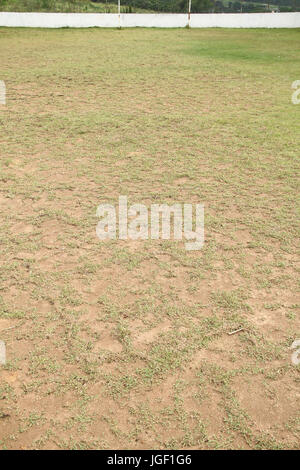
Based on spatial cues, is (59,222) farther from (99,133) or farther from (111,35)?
(111,35)

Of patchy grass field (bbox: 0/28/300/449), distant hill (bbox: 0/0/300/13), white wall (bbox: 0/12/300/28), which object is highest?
distant hill (bbox: 0/0/300/13)

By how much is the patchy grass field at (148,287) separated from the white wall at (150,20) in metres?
16.0

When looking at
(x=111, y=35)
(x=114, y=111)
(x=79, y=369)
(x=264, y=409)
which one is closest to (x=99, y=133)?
(x=114, y=111)

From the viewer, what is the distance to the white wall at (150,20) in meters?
20.0

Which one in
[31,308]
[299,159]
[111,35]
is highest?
[111,35]

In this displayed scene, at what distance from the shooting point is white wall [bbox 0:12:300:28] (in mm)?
19984

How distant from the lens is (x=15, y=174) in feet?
15.8

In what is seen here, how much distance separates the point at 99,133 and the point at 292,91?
5.18 meters
